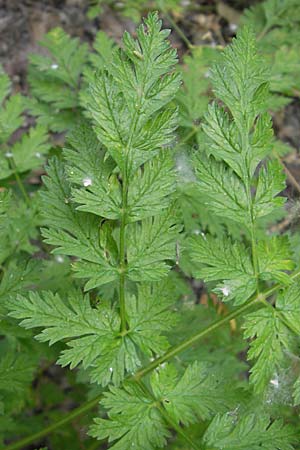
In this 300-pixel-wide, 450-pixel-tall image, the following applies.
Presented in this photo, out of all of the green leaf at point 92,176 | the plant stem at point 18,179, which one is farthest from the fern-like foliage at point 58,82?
the green leaf at point 92,176

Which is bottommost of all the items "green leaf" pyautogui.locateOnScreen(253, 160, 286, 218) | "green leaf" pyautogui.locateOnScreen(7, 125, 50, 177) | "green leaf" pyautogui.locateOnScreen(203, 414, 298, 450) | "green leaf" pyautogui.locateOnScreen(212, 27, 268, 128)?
"green leaf" pyautogui.locateOnScreen(203, 414, 298, 450)

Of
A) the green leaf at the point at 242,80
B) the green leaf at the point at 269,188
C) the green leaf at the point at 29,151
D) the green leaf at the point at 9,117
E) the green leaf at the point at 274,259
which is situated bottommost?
the green leaf at the point at 29,151

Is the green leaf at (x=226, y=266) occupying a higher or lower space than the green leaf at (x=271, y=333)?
higher

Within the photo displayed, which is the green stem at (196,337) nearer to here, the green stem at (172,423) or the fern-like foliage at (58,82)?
the green stem at (172,423)

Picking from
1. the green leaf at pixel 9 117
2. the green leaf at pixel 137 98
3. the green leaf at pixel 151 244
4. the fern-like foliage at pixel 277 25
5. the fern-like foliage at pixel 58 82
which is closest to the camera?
the green leaf at pixel 137 98

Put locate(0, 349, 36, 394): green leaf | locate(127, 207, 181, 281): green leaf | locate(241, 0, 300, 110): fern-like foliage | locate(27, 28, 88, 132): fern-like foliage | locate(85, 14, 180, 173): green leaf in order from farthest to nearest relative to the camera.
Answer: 1. locate(241, 0, 300, 110): fern-like foliage
2. locate(27, 28, 88, 132): fern-like foliage
3. locate(0, 349, 36, 394): green leaf
4. locate(127, 207, 181, 281): green leaf
5. locate(85, 14, 180, 173): green leaf

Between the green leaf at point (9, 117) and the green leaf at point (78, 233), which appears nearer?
the green leaf at point (78, 233)

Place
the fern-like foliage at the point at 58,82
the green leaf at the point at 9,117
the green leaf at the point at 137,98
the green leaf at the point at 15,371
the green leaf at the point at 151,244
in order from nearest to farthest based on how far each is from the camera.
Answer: the green leaf at the point at 137,98 → the green leaf at the point at 151,244 → the green leaf at the point at 15,371 → the green leaf at the point at 9,117 → the fern-like foliage at the point at 58,82

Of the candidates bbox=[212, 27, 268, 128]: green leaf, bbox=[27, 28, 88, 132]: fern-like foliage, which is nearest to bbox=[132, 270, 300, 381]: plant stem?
bbox=[212, 27, 268, 128]: green leaf

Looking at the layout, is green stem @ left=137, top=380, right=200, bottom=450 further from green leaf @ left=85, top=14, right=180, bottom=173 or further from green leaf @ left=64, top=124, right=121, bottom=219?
green leaf @ left=85, top=14, right=180, bottom=173

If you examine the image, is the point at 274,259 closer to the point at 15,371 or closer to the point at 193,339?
the point at 193,339
